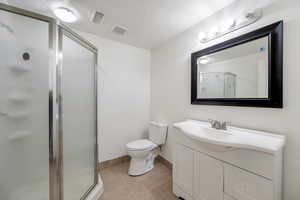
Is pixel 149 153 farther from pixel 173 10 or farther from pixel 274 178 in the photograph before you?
pixel 173 10

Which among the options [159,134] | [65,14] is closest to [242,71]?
[159,134]

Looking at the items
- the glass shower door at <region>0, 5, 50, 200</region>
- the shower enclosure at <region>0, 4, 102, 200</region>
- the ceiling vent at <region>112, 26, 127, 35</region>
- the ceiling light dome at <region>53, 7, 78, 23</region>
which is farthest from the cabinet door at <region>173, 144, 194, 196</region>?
the ceiling light dome at <region>53, 7, 78, 23</region>

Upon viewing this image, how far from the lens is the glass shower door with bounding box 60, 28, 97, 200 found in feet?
3.84

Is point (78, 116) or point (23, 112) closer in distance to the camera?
point (23, 112)

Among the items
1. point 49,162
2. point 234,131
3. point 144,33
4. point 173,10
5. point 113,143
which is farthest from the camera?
point 113,143

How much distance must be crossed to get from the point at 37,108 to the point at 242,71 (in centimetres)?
204

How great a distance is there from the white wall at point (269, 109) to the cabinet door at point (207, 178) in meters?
0.48

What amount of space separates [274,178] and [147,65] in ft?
7.48

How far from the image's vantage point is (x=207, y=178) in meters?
1.09

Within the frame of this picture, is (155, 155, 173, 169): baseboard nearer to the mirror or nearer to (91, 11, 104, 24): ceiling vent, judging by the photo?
the mirror

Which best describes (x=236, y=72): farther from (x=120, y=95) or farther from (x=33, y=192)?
(x=33, y=192)

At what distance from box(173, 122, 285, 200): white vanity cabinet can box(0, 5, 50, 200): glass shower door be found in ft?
4.29

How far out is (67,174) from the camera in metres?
1.20

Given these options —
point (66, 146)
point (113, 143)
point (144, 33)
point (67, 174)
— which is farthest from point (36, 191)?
point (144, 33)
